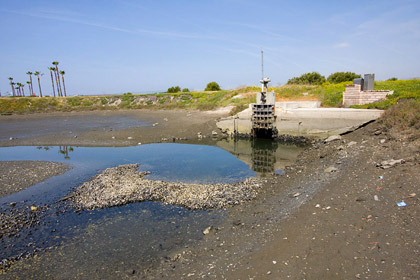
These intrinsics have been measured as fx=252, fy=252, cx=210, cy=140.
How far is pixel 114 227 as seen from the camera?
1159cm

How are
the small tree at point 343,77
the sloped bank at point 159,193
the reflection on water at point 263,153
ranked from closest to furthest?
the sloped bank at point 159,193 < the reflection on water at point 263,153 < the small tree at point 343,77

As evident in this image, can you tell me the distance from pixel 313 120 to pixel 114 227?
944 inches

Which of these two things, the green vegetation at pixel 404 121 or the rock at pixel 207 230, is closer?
the rock at pixel 207 230

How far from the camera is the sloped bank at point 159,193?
43.4ft

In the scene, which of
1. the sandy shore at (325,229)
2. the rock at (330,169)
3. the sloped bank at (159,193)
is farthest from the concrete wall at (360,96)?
the sloped bank at (159,193)

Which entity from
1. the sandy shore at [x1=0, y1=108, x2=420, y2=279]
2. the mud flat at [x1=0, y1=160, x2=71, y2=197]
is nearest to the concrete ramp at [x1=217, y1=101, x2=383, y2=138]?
the sandy shore at [x1=0, y1=108, x2=420, y2=279]

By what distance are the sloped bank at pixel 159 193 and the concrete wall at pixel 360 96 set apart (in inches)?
859

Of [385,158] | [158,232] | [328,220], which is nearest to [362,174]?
[385,158]

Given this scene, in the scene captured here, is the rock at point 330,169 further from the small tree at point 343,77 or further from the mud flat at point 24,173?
the small tree at point 343,77

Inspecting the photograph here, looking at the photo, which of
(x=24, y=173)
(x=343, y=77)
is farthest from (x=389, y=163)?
(x=343, y=77)

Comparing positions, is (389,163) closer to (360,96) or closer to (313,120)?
(313,120)

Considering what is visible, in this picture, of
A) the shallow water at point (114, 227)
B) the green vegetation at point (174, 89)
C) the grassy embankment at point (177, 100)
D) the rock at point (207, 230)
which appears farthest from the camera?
the green vegetation at point (174, 89)

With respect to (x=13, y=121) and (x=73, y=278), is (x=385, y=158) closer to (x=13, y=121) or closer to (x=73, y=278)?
(x=73, y=278)

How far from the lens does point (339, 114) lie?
2641 centimetres
